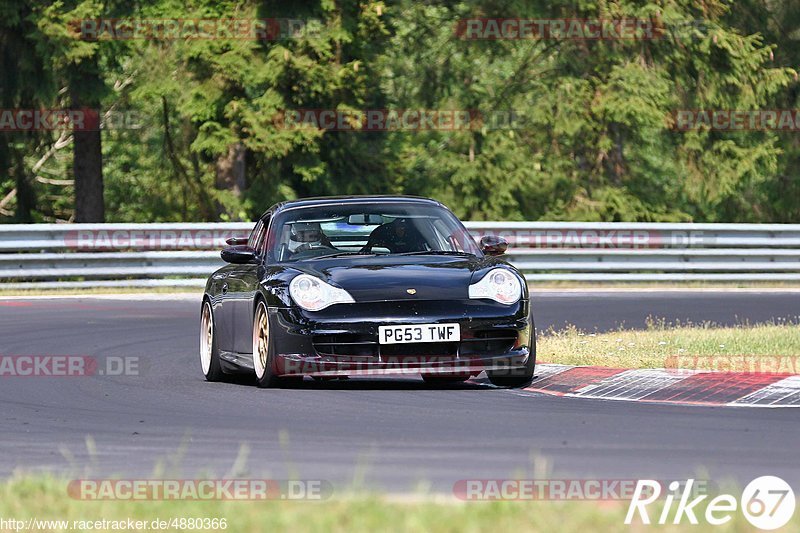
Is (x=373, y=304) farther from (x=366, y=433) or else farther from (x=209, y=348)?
(x=209, y=348)

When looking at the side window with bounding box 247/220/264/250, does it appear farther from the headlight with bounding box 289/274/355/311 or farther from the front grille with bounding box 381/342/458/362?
the front grille with bounding box 381/342/458/362

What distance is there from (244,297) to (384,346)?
1.63 metres

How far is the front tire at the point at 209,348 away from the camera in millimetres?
12969

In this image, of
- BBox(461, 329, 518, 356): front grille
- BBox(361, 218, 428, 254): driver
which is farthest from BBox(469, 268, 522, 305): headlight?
BBox(361, 218, 428, 254): driver

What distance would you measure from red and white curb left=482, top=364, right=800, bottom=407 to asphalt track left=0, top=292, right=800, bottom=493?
392 mm

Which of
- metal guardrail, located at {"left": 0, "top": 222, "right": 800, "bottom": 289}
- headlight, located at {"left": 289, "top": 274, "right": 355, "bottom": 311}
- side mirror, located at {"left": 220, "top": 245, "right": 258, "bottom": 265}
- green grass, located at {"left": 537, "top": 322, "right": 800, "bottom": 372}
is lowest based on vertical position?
metal guardrail, located at {"left": 0, "top": 222, "right": 800, "bottom": 289}

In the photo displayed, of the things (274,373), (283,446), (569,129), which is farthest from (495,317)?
(569,129)

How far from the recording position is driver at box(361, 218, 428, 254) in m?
12.5

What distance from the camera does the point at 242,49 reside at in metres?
30.7

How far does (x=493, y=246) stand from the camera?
1242cm

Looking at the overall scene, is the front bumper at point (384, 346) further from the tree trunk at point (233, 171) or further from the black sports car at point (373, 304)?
the tree trunk at point (233, 171)

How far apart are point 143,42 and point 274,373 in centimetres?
2033

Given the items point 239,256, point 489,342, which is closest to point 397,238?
point 239,256

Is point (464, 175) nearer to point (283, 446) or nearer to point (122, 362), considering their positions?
point (122, 362)
